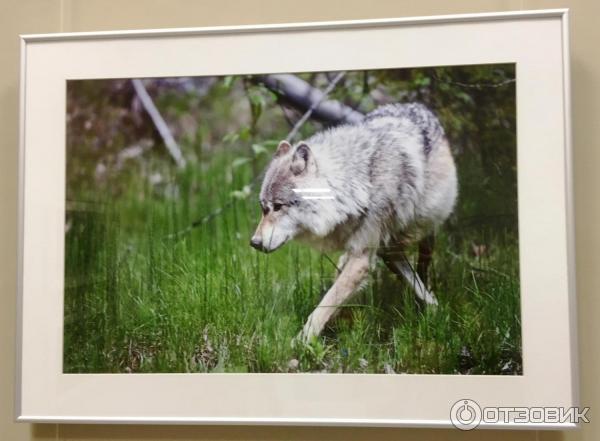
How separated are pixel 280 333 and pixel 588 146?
18.7 inches

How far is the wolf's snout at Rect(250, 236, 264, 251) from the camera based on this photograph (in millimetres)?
789

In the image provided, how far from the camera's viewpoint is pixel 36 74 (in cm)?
82

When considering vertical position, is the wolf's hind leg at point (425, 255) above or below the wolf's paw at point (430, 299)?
above

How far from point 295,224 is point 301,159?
9 centimetres

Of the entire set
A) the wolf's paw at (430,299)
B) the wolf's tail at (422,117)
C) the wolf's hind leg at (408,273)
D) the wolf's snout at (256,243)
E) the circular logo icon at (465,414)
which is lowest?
the circular logo icon at (465,414)

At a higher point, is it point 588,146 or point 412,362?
point 588,146

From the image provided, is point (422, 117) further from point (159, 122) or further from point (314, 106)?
point (159, 122)

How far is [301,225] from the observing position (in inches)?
30.9

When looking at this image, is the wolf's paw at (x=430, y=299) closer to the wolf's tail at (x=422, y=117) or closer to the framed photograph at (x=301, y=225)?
the framed photograph at (x=301, y=225)

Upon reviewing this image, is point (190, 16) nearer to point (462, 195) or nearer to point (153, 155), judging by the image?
point (153, 155)

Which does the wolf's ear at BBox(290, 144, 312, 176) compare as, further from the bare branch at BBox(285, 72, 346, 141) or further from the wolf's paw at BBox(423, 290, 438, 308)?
the wolf's paw at BBox(423, 290, 438, 308)

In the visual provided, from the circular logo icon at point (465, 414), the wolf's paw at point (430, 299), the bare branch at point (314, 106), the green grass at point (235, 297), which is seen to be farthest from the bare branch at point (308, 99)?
the circular logo icon at point (465, 414)

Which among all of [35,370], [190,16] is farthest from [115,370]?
[190,16]

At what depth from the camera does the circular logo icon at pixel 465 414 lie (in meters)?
0.75
